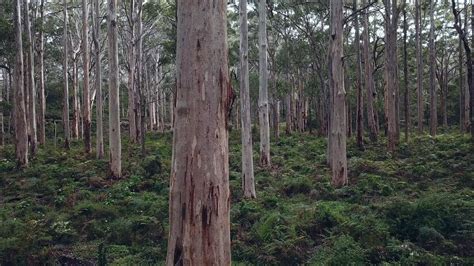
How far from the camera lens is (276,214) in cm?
851

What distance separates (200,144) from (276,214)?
5780 millimetres

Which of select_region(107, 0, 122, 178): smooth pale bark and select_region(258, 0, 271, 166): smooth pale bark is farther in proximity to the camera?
select_region(107, 0, 122, 178): smooth pale bark

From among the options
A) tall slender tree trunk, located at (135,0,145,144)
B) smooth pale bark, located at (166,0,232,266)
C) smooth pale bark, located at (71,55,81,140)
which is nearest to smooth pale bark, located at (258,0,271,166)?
tall slender tree trunk, located at (135,0,145,144)

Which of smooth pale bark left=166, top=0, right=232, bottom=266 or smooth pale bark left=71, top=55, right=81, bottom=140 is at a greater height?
smooth pale bark left=71, top=55, right=81, bottom=140

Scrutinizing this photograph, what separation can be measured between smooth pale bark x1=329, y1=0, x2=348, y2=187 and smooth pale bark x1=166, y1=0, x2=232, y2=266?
8478mm

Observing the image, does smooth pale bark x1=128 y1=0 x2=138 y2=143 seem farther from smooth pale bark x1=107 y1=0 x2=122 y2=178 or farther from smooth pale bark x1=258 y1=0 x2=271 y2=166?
smooth pale bark x1=258 y1=0 x2=271 y2=166

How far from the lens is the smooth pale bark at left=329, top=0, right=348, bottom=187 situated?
1120cm

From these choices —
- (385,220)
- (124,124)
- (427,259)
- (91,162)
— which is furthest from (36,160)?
(124,124)

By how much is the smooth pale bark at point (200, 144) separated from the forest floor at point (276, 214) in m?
3.92

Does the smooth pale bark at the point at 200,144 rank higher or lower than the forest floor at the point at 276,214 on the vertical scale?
higher

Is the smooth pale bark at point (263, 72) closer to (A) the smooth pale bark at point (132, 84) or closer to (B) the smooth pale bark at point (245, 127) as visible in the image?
(B) the smooth pale bark at point (245, 127)

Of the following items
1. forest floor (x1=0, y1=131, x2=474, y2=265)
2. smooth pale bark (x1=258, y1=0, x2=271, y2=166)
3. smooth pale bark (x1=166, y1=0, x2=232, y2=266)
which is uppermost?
smooth pale bark (x1=258, y1=0, x2=271, y2=166)

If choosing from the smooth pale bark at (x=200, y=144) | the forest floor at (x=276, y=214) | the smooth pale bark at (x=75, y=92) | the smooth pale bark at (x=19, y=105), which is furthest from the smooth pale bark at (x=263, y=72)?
the smooth pale bark at (x=75, y=92)

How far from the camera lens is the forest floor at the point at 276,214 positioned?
6.89 metres
